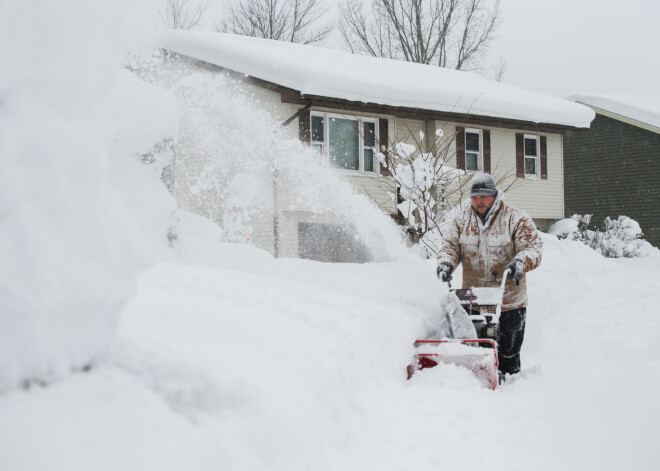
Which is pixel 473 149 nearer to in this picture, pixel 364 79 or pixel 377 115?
pixel 377 115

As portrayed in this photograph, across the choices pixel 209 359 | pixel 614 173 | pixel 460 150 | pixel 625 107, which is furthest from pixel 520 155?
pixel 209 359

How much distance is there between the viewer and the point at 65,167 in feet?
4.98

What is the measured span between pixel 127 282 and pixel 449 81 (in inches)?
697

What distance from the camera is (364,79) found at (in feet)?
48.7

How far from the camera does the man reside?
532 cm

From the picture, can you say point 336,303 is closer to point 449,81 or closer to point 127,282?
point 127,282

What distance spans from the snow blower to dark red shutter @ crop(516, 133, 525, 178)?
1373 centimetres

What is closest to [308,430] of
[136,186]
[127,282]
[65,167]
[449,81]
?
[127,282]

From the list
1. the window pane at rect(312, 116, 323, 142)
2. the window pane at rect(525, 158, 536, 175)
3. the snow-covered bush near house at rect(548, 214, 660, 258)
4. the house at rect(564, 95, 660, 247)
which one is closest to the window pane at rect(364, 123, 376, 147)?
the window pane at rect(312, 116, 323, 142)

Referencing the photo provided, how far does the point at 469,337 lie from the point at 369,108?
10940 mm

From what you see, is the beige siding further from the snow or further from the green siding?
the snow

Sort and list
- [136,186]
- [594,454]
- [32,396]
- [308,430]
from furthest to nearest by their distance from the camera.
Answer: [136,186] → [594,454] → [308,430] → [32,396]

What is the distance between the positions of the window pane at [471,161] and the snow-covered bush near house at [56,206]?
1657 centimetres

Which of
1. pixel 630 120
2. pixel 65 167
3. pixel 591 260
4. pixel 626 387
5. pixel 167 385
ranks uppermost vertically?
pixel 630 120
